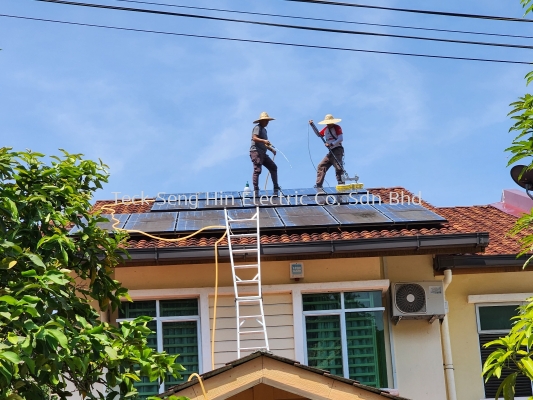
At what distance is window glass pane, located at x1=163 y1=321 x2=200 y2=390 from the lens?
14156mm

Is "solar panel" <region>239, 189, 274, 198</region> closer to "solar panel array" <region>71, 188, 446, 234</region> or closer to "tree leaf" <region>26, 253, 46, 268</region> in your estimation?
"solar panel array" <region>71, 188, 446, 234</region>

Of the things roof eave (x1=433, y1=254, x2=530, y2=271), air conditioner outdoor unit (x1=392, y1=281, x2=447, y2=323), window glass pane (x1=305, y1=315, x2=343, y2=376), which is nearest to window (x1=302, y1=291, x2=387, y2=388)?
window glass pane (x1=305, y1=315, x2=343, y2=376)

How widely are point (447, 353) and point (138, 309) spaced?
501 cm

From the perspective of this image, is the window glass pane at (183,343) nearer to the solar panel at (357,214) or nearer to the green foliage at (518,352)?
the solar panel at (357,214)

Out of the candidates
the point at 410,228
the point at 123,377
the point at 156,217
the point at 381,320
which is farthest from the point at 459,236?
the point at 123,377

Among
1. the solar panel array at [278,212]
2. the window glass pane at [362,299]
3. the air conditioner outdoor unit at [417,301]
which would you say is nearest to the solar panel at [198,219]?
the solar panel array at [278,212]

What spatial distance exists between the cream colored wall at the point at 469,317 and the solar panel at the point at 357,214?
1.78 metres

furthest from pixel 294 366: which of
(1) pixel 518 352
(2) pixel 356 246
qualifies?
(2) pixel 356 246

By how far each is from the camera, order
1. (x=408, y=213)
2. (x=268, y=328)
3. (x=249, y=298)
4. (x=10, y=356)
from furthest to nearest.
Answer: (x=408, y=213), (x=268, y=328), (x=249, y=298), (x=10, y=356)

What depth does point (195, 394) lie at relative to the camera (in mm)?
10438

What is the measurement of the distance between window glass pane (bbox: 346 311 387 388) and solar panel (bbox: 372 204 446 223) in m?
1.62

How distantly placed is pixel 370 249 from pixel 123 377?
21.5 ft

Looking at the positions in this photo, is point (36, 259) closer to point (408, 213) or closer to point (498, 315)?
point (408, 213)

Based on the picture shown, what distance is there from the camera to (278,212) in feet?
52.6
